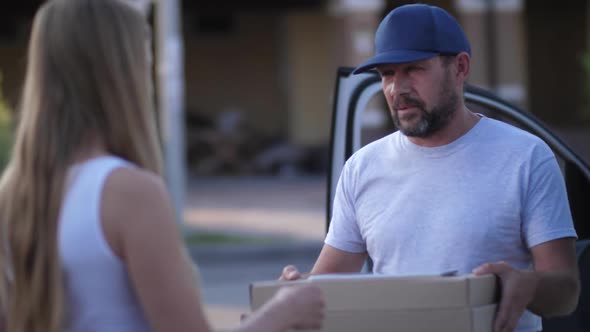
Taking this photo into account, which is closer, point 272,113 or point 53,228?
point 53,228

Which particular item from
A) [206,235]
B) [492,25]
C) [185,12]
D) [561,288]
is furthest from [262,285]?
[185,12]

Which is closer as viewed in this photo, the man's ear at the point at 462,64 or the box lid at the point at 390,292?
the box lid at the point at 390,292

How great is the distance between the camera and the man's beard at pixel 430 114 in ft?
9.77

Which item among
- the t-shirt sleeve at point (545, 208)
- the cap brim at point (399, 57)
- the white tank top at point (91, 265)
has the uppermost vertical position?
the cap brim at point (399, 57)

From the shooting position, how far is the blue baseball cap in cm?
298

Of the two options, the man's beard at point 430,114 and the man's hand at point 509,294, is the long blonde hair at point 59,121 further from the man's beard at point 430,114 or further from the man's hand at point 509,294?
the man's beard at point 430,114

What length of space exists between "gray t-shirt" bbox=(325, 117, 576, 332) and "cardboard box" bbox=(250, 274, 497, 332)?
0.37 meters

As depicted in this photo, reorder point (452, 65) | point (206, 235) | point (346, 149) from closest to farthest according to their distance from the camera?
1. point (452, 65)
2. point (346, 149)
3. point (206, 235)

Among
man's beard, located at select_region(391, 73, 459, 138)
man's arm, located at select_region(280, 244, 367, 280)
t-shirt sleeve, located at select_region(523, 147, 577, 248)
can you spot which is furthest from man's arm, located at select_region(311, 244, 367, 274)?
t-shirt sleeve, located at select_region(523, 147, 577, 248)

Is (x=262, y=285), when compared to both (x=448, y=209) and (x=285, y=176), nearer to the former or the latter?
(x=448, y=209)

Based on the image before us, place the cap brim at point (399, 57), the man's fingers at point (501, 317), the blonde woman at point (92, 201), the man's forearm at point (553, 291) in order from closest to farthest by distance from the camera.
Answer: the blonde woman at point (92, 201), the man's fingers at point (501, 317), the man's forearm at point (553, 291), the cap brim at point (399, 57)

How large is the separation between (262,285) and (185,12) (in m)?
18.5

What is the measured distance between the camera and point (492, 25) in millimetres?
16375

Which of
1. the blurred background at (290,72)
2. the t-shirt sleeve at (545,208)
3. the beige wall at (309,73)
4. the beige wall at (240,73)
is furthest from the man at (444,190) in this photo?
the beige wall at (240,73)
